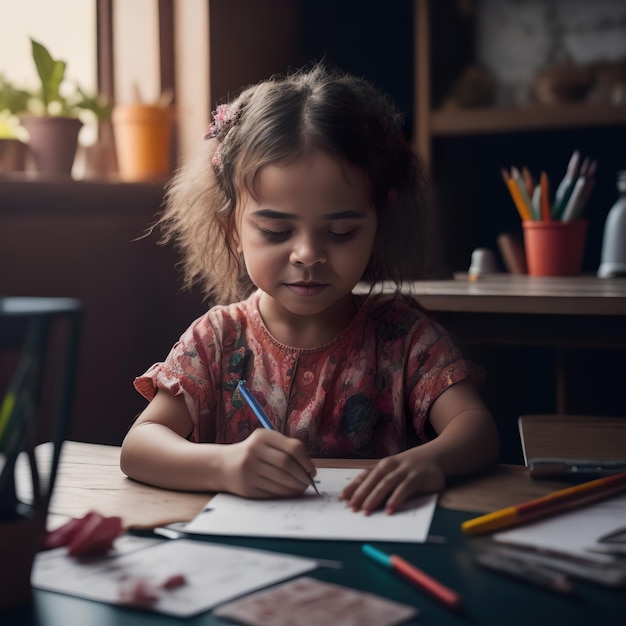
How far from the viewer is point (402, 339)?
1322 millimetres

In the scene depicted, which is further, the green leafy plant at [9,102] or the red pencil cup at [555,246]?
the red pencil cup at [555,246]

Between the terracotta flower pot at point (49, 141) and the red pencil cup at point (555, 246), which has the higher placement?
the terracotta flower pot at point (49, 141)

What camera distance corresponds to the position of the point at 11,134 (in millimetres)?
2328

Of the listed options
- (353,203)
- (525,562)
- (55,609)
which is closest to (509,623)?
(525,562)

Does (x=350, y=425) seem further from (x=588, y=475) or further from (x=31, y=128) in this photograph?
(x=31, y=128)

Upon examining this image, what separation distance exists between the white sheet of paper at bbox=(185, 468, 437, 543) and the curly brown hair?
48cm

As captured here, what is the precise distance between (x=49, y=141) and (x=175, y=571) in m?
1.79

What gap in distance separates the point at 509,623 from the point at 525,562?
0.09 meters

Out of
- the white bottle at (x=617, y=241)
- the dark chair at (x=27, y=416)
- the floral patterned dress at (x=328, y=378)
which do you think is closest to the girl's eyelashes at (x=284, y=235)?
the floral patterned dress at (x=328, y=378)

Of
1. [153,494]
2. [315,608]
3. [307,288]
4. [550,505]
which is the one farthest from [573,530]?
[307,288]

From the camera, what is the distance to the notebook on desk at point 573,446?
37.4 inches

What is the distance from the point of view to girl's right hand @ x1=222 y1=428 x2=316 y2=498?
899 mm

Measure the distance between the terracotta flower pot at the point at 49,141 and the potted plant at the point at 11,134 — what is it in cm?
3

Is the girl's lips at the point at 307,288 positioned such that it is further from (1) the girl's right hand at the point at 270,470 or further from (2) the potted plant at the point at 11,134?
(2) the potted plant at the point at 11,134
